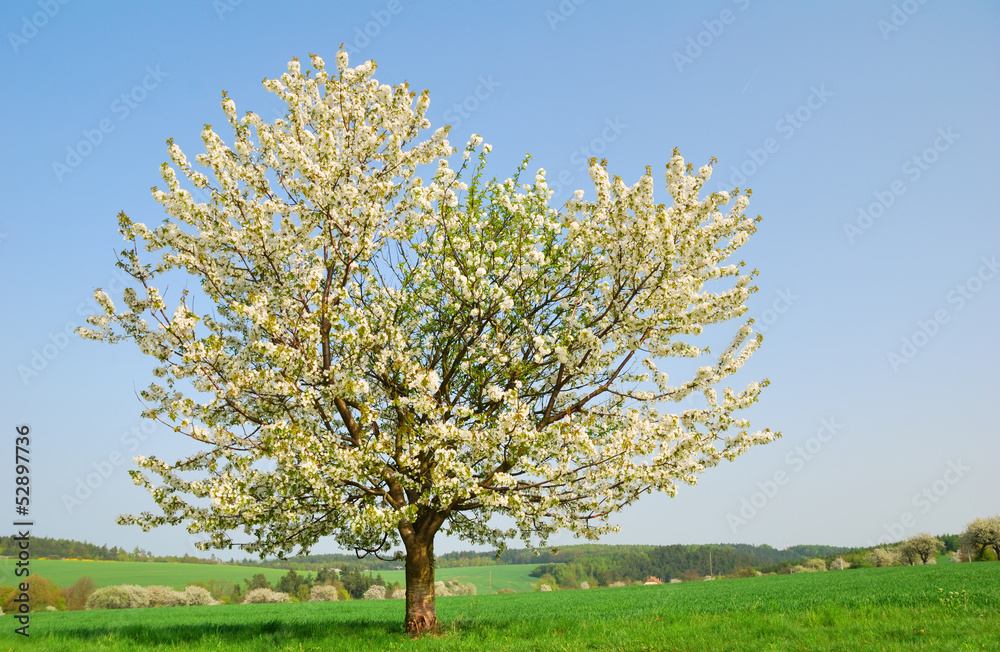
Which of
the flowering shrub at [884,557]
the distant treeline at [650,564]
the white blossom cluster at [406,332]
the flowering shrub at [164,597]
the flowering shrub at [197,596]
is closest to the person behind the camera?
the white blossom cluster at [406,332]

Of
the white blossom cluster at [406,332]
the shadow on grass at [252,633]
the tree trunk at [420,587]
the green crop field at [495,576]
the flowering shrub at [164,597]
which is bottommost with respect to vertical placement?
the green crop field at [495,576]

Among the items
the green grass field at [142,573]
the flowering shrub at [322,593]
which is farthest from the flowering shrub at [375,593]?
the green grass field at [142,573]

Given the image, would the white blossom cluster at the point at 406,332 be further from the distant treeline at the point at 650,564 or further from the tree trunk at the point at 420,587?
the distant treeline at the point at 650,564

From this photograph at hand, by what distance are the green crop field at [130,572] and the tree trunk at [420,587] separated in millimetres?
73608

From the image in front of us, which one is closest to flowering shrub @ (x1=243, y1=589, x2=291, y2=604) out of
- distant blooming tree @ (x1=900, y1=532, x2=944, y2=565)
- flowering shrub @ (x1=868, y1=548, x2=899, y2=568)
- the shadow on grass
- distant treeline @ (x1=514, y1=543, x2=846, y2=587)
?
the shadow on grass

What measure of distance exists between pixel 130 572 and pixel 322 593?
39530mm

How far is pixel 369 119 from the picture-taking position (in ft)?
52.0

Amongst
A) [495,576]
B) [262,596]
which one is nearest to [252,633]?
[262,596]

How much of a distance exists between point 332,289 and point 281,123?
16.5 feet

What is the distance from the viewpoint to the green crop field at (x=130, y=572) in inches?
3056

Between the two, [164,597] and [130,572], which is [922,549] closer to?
[164,597]

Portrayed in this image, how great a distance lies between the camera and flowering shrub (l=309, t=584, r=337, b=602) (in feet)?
230

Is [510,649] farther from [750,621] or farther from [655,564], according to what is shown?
[655,564]

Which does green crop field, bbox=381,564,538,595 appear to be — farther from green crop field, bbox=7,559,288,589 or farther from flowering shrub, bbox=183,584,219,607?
flowering shrub, bbox=183,584,219,607
